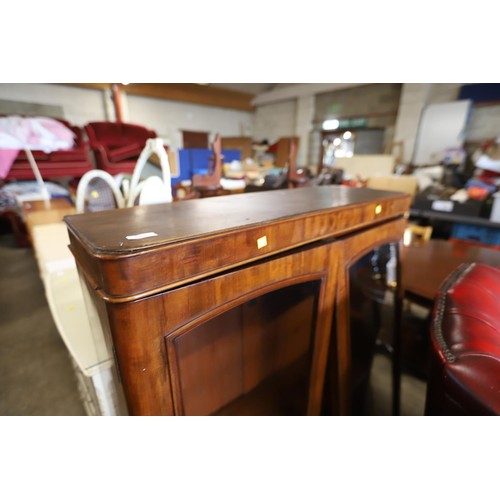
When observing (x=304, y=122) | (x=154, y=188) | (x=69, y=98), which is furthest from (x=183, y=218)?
(x=304, y=122)

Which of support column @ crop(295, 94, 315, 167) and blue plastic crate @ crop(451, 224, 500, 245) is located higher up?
support column @ crop(295, 94, 315, 167)

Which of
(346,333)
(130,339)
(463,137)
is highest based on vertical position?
(463,137)

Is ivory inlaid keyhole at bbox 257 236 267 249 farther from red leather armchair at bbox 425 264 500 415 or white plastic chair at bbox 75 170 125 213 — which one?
white plastic chair at bbox 75 170 125 213

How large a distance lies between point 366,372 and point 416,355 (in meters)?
0.79

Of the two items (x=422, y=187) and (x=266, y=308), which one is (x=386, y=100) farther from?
(x=266, y=308)

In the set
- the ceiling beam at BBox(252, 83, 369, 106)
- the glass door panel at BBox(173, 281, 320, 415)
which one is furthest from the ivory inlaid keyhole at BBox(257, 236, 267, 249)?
the ceiling beam at BBox(252, 83, 369, 106)

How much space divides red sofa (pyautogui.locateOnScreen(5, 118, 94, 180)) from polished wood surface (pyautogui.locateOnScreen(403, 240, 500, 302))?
227 centimetres

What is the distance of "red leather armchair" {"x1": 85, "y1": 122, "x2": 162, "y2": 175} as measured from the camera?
2.07 metres

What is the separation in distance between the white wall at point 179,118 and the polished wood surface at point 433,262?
5.72m

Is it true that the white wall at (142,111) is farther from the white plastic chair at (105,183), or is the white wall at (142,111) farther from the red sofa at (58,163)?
the white plastic chair at (105,183)

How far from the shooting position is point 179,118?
7543mm

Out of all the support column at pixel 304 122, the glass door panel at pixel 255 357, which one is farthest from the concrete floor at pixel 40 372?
the support column at pixel 304 122
